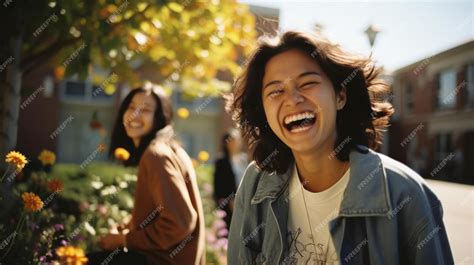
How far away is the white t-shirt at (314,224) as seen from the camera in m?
1.85

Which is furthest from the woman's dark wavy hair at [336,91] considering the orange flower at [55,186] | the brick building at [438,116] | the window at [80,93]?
the brick building at [438,116]

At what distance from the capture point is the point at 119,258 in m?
2.50

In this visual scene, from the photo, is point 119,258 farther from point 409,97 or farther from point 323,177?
point 409,97

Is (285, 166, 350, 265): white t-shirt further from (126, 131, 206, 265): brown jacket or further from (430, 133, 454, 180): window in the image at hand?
(430, 133, 454, 180): window

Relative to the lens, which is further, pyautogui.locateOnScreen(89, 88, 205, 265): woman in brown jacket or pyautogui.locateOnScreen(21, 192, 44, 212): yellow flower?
pyautogui.locateOnScreen(89, 88, 205, 265): woman in brown jacket

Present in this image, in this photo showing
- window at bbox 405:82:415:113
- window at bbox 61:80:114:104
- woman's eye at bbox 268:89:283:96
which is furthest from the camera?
window at bbox 405:82:415:113

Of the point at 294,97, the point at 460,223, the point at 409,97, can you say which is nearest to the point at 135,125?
the point at 294,97

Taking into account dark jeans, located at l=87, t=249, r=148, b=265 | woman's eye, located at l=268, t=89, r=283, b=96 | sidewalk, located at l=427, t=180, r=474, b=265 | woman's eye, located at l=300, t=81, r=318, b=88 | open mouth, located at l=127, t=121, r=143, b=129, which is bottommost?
sidewalk, located at l=427, t=180, r=474, b=265

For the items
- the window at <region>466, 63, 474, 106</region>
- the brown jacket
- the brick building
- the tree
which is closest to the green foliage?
the tree

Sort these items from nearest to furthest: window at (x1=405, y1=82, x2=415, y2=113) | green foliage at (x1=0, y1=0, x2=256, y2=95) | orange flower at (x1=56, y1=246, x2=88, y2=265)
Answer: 1. orange flower at (x1=56, y1=246, x2=88, y2=265)
2. green foliage at (x1=0, y1=0, x2=256, y2=95)
3. window at (x1=405, y1=82, x2=415, y2=113)

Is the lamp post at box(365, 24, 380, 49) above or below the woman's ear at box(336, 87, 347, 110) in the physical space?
above

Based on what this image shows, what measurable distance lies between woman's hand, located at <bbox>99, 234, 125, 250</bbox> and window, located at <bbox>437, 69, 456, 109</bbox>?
23.6m

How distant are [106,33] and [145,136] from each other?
1.03 meters

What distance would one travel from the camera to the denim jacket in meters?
1.60
